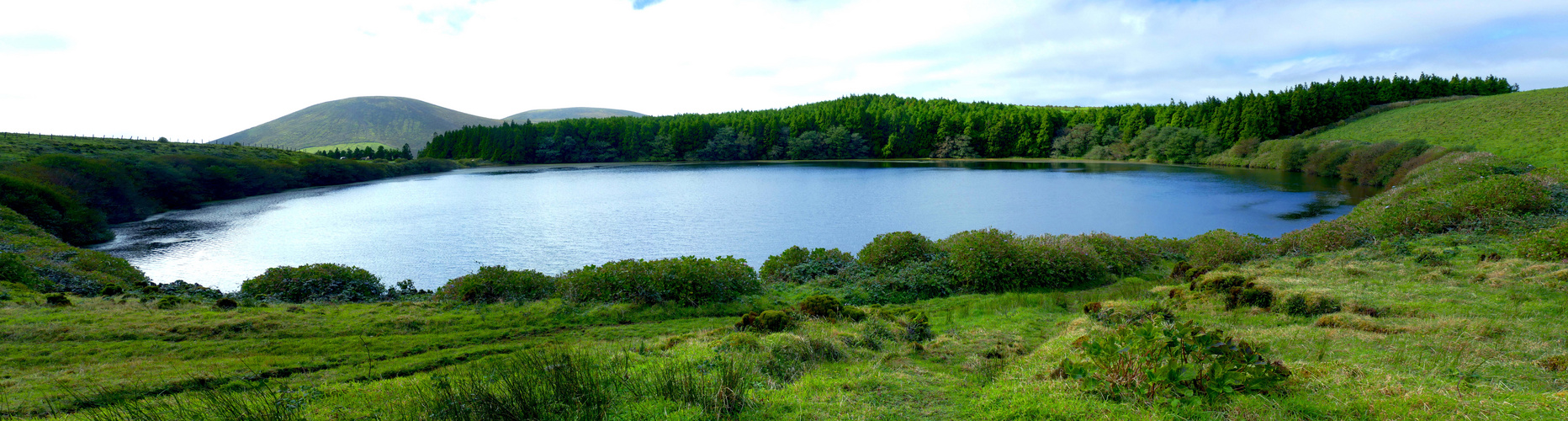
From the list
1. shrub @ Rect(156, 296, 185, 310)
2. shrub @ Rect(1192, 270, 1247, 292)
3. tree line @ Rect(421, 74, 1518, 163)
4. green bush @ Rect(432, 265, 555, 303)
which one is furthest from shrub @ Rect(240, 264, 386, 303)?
tree line @ Rect(421, 74, 1518, 163)

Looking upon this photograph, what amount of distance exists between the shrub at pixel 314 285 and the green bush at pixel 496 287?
214cm

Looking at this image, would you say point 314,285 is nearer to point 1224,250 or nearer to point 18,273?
point 18,273

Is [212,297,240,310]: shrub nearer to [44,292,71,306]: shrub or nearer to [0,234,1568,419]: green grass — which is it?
[0,234,1568,419]: green grass

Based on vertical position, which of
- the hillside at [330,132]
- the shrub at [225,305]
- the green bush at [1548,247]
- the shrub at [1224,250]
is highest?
the hillside at [330,132]

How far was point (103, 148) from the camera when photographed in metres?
43.4

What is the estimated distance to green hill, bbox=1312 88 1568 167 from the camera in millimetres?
33888

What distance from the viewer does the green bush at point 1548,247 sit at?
911 cm

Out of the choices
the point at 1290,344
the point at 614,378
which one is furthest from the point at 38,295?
the point at 1290,344

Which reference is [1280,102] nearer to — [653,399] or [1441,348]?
[1441,348]

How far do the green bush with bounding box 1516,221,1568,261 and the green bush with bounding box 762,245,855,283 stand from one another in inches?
445

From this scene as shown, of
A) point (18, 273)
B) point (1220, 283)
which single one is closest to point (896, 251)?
point (1220, 283)

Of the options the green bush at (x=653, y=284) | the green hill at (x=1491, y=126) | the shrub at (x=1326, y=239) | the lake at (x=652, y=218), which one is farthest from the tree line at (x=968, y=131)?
the green bush at (x=653, y=284)

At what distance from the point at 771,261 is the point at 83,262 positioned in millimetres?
16007

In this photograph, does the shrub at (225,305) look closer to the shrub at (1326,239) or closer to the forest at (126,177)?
the forest at (126,177)
